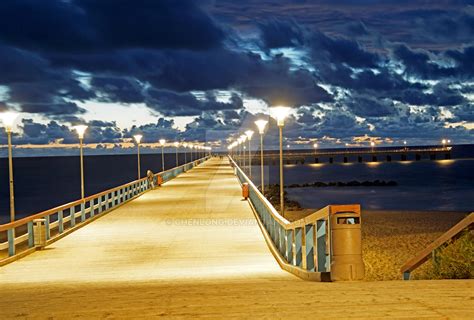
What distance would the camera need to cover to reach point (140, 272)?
37.6 ft

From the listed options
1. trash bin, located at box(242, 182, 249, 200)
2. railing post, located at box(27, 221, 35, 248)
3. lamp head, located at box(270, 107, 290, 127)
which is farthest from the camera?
trash bin, located at box(242, 182, 249, 200)

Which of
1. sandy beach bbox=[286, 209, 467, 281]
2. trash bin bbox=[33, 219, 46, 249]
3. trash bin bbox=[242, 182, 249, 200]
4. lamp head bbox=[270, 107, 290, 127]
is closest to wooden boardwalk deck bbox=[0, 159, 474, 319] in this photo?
trash bin bbox=[33, 219, 46, 249]

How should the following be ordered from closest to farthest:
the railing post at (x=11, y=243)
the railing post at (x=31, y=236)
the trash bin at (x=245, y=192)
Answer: the railing post at (x=11, y=243), the railing post at (x=31, y=236), the trash bin at (x=245, y=192)

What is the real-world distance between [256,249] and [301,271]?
5354 millimetres

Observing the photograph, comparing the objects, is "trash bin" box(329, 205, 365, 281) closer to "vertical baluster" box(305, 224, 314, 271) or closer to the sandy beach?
"vertical baluster" box(305, 224, 314, 271)

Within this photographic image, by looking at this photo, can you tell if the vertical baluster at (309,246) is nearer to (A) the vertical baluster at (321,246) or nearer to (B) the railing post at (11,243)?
(A) the vertical baluster at (321,246)

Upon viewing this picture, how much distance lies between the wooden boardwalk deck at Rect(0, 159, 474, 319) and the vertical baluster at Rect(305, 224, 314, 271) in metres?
0.46

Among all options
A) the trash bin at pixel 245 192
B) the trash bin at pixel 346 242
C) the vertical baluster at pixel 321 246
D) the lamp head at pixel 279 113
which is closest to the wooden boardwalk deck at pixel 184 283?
the trash bin at pixel 346 242

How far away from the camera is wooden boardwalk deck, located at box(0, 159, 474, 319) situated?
5.60 meters

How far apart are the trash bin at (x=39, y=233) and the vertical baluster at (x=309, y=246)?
804cm

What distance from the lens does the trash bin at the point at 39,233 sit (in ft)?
49.9

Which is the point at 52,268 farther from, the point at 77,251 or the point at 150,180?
the point at 150,180

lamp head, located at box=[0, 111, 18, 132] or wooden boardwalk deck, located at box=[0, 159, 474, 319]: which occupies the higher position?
lamp head, located at box=[0, 111, 18, 132]

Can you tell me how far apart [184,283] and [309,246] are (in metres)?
2.03
